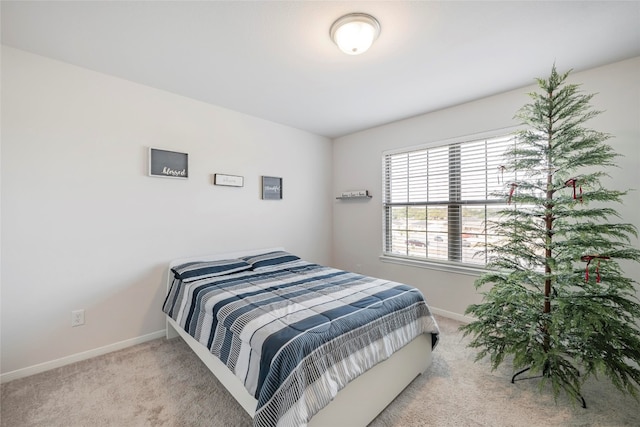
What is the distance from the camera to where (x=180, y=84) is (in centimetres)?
263

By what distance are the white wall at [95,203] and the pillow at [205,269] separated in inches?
12.5

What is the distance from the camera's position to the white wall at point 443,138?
2197mm

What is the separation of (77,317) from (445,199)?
154 inches

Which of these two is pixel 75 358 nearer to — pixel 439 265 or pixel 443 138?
pixel 439 265

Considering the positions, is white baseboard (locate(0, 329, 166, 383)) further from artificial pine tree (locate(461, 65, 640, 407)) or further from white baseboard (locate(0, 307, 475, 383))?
artificial pine tree (locate(461, 65, 640, 407))

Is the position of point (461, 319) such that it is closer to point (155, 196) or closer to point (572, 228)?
point (572, 228)

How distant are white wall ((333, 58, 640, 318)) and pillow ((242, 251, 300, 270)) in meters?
1.30

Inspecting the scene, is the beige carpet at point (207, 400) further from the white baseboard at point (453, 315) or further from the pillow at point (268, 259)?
the pillow at point (268, 259)

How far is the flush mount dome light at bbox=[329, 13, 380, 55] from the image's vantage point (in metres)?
1.71

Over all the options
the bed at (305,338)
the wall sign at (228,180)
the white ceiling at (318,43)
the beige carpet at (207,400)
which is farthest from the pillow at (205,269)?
the white ceiling at (318,43)

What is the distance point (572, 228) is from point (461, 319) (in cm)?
169

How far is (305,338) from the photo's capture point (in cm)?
140

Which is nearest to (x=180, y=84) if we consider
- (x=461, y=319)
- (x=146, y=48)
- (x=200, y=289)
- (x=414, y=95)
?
(x=146, y=48)

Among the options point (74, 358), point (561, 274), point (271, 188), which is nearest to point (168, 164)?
point (271, 188)
